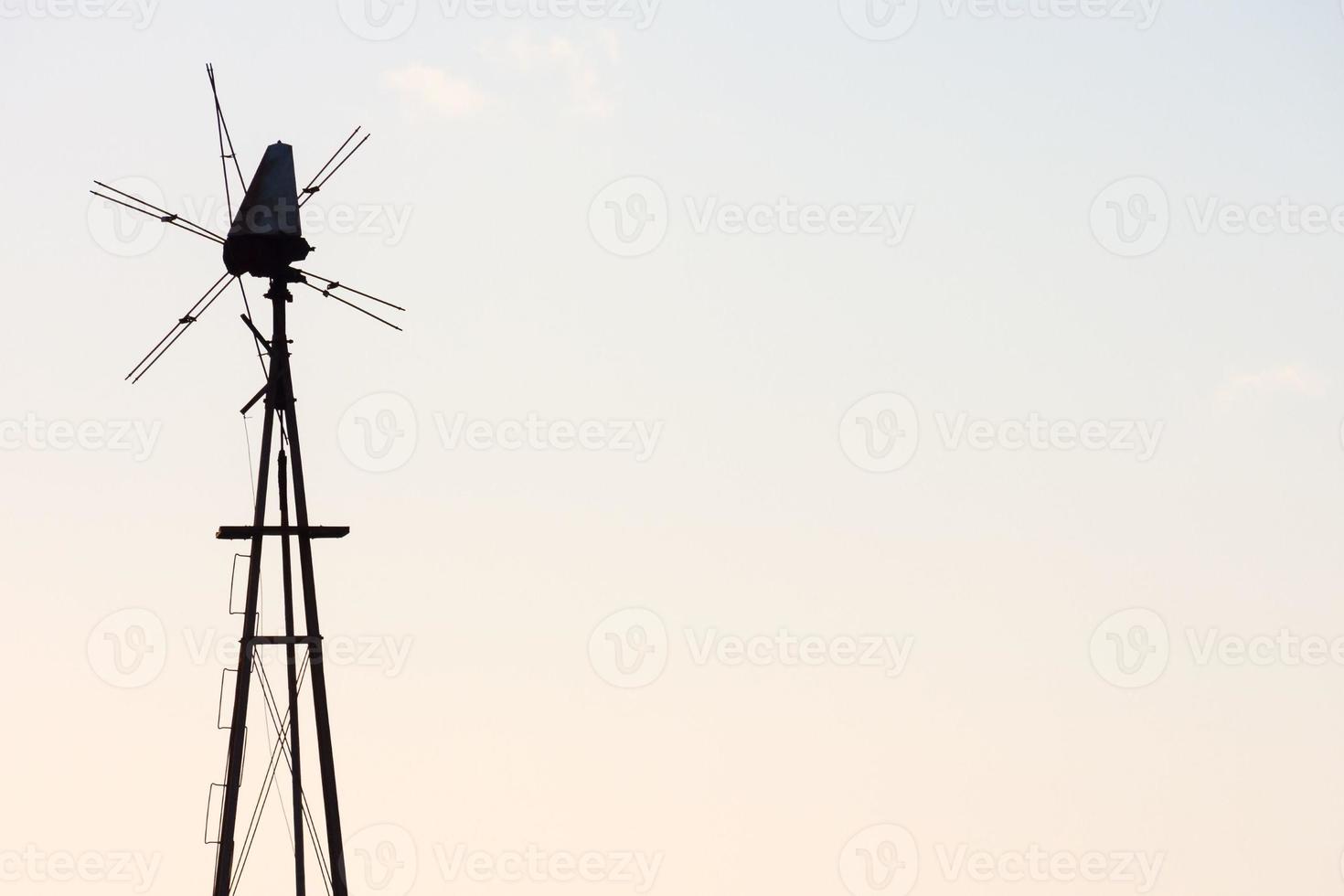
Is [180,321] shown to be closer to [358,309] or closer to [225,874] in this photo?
[358,309]

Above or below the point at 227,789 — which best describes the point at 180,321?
above

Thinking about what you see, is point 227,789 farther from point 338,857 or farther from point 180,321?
point 180,321

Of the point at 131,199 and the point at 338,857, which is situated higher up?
the point at 131,199

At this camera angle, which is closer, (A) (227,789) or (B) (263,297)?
(A) (227,789)

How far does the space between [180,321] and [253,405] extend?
1869 mm

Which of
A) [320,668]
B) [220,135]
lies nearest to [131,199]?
[220,135]

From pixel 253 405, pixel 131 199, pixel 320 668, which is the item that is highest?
pixel 131 199

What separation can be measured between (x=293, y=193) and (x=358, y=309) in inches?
88.1

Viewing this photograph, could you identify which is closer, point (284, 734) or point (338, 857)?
point (338, 857)

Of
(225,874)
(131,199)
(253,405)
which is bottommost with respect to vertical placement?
(225,874)

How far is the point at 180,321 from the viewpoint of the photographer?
3975 cm

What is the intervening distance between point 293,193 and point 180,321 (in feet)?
9.61

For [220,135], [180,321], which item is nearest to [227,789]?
[180,321]

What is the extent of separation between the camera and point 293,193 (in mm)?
40531
